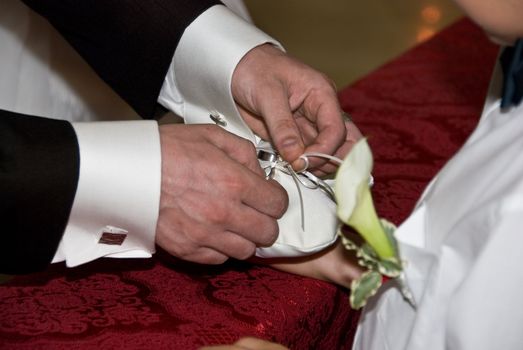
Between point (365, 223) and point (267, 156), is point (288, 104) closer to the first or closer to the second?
point (267, 156)

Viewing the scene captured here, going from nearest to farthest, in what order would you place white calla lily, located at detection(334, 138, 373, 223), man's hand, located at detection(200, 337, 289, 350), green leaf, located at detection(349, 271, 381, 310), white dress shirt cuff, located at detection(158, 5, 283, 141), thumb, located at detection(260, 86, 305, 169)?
white calla lily, located at detection(334, 138, 373, 223) → green leaf, located at detection(349, 271, 381, 310) → man's hand, located at detection(200, 337, 289, 350) → thumb, located at detection(260, 86, 305, 169) → white dress shirt cuff, located at detection(158, 5, 283, 141)

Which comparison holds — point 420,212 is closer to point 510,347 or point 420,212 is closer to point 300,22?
point 510,347

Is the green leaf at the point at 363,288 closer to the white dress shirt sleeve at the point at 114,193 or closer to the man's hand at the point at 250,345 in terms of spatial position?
the man's hand at the point at 250,345

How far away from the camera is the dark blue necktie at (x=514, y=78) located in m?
0.85

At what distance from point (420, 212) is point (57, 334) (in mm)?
471

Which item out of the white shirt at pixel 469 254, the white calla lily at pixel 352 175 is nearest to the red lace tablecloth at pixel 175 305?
the white shirt at pixel 469 254

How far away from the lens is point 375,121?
174cm

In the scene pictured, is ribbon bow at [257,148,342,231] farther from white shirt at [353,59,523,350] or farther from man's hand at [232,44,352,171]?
white shirt at [353,59,523,350]

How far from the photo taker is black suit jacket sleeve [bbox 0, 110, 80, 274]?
972 millimetres

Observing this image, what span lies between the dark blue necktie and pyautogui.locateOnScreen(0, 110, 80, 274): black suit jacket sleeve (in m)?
0.53

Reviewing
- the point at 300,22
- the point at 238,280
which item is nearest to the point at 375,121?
the point at 238,280

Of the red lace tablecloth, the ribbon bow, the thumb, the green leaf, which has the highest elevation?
the thumb

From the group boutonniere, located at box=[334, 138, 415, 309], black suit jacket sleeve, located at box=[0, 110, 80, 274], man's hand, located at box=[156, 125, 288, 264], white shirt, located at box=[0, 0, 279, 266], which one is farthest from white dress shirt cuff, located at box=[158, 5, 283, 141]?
boutonniere, located at box=[334, 138, 415, 309]

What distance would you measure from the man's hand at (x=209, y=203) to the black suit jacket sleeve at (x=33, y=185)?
13 centimetres
